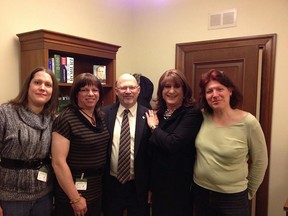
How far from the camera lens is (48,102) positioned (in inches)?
68.3

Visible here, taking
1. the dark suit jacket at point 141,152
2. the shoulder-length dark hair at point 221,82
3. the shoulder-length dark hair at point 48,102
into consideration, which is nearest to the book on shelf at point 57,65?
the shoulder-length dark hair at point 48,102

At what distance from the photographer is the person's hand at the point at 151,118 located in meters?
1.82

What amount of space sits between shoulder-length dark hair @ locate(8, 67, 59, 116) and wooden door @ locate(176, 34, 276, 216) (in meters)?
1.84

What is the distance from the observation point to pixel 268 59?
264 centimetres

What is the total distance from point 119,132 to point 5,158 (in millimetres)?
706

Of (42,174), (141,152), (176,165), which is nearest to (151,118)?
(141,152)

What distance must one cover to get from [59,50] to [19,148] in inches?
40.5

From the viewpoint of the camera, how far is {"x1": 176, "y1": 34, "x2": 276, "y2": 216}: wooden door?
265cm

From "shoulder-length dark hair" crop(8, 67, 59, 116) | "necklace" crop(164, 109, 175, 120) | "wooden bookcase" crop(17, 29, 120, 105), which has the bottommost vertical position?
"necklace" crop(164, 109, 175, 120)

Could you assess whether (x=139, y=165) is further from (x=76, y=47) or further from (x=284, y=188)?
(x=284, y=188)

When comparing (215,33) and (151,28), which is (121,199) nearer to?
(215,33)

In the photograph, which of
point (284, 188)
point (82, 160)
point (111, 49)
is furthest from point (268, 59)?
point (82, 160)

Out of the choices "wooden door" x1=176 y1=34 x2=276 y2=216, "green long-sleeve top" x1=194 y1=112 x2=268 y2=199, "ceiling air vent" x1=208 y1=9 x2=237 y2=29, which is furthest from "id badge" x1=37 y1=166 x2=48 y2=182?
"ceiling air vent" x1=208 y1=9 x2=237 y2=29

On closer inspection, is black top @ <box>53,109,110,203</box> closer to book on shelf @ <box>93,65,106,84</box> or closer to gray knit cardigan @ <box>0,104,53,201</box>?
gray knit cardigan @ <box>0,104,53,201</box>
